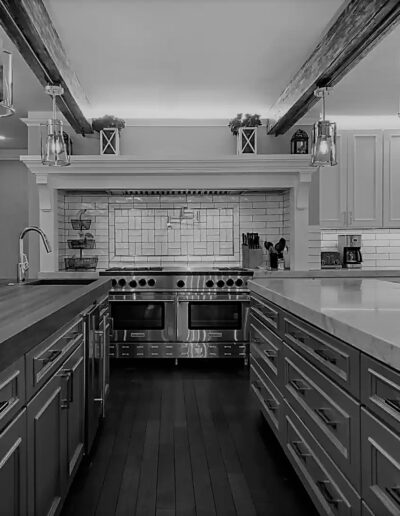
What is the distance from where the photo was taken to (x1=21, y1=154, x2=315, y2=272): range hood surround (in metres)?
5.11

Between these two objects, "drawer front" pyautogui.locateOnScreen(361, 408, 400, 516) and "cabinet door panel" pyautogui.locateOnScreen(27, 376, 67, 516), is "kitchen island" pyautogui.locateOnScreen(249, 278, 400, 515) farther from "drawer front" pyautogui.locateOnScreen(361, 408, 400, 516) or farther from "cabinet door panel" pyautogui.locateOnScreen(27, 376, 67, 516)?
"cabinet door panel" pyautogui.locateOnScreen(27, 376, 67, 516)

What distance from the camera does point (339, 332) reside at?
1.65 m

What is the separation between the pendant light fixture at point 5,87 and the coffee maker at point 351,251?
432cm

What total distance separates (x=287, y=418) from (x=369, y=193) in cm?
363

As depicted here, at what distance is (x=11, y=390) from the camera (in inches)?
52.3

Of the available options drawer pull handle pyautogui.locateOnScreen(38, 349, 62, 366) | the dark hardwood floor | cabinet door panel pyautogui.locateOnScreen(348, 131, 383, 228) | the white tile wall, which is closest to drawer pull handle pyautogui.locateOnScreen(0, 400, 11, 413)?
drawer pull handle pyautogui.locateOnScreen(38, 349, 62, 366)

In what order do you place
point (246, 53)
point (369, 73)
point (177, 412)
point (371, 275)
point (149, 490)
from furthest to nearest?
point (371, 275), point (369, 73), point (246, 53), point (177, 412), point (149, 490)

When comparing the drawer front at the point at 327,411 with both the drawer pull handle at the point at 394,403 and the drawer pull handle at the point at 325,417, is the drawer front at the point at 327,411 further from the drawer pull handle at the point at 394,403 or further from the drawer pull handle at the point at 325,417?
the drawer pull handle at the point at 394,403

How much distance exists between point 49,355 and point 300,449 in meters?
1.16

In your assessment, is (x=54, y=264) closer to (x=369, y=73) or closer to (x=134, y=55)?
(x=134, y=55)

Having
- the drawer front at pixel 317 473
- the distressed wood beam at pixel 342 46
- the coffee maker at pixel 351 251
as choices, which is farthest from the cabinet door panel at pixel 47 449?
the coffee maker at pixel 351 251

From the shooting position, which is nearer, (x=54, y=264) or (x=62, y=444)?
(x=62, y=444)

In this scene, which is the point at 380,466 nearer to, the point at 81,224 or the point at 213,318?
the point at 213,318

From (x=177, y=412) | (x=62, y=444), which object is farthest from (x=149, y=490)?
(x=177, y=412)
